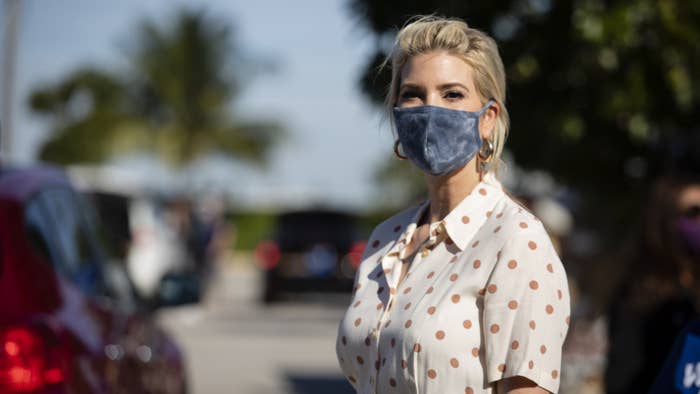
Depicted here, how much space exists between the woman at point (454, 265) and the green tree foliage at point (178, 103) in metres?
45.2

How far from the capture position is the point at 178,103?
1909 inches

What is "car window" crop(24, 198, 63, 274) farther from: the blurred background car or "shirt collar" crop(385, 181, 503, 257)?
the blurred background car

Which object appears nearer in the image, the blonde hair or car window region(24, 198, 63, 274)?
the blonde hair

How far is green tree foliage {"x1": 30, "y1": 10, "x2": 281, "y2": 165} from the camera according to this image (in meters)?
47.9

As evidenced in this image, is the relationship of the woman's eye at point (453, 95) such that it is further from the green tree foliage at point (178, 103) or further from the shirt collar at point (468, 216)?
the green tree foliage at point (178, 103)

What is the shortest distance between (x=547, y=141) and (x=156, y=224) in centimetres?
1261

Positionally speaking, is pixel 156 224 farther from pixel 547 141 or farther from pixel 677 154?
pixel 677 154

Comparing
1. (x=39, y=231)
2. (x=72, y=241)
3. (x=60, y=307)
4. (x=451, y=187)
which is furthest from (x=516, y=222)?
(x=72, y=241)

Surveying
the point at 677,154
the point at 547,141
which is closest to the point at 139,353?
the point at 677,154

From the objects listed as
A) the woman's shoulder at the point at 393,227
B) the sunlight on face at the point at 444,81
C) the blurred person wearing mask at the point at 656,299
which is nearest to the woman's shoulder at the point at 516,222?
the sunlight on face at the point at 444,81

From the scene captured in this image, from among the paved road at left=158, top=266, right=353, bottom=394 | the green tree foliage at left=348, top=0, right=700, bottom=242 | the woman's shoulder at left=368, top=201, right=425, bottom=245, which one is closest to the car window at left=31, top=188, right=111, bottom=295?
the paved road at left=158, top=266, right=353, bottom=394

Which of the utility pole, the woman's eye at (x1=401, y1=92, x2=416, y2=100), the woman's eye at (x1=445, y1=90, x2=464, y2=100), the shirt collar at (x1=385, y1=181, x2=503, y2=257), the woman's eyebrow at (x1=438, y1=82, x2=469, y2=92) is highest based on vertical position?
the woman's eyebrow at (x1=438, y1=82, x2=469, y2=92)

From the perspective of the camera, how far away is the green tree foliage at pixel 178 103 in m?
47.9

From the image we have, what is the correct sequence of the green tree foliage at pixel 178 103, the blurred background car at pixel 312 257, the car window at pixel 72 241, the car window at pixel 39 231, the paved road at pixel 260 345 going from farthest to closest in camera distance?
1. the green tree foliage at pixel 178 103
2. the blurred background car at pixel 312 257
3. the paved road at pixel 260 345
4. the car window at pixel 72 241
5. the car window at pixel 39 231
